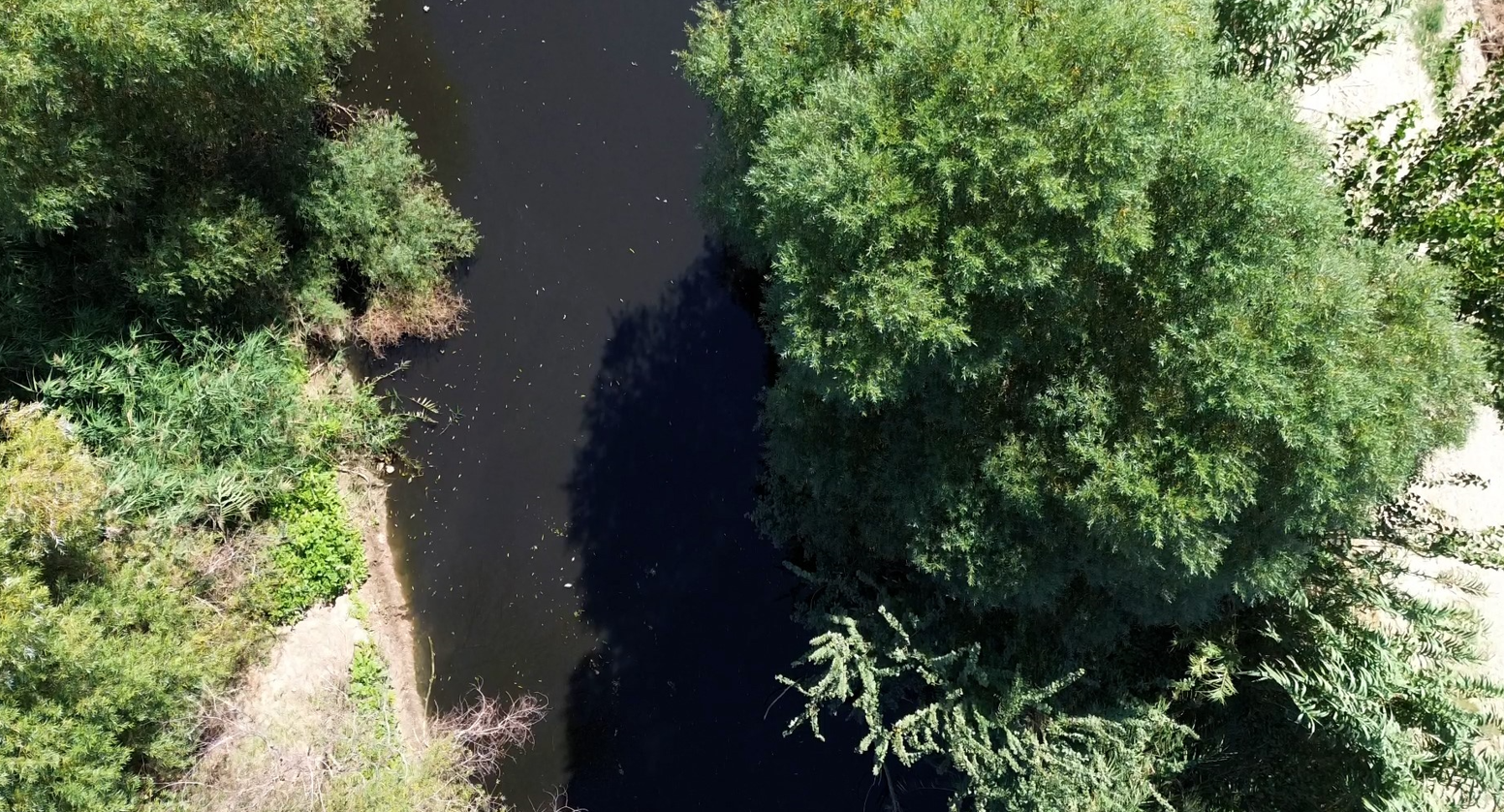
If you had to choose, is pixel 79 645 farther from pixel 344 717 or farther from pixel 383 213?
pixel 383 213

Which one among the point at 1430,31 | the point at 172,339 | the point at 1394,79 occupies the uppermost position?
the point at 1430,31

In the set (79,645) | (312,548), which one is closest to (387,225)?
(312,548)

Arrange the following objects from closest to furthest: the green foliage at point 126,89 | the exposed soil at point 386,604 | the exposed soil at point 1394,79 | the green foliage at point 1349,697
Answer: the green foliage at point 126,89 → the green foliage at point 1349,697 → the exposed soil at point 1394,79 → the exposed soil at point 386,604

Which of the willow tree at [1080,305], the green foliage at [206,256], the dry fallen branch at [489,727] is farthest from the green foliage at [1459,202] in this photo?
the green foliage at [206,256]

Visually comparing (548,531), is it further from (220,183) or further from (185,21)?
(185,21)

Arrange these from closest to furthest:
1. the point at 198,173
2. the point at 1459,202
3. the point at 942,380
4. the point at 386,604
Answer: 1. the point at 1459,202
2. the point at 942,380
3. the point at 198,173
4. the point at 386,604

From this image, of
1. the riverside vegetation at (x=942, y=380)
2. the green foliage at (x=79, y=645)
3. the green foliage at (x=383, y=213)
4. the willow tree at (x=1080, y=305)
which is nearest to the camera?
the willow tree at (x=1080, y=305)

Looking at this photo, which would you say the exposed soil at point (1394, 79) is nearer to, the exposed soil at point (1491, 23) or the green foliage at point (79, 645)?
the exposed soil at point (1491, 23)

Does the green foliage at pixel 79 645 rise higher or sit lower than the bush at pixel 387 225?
lower
